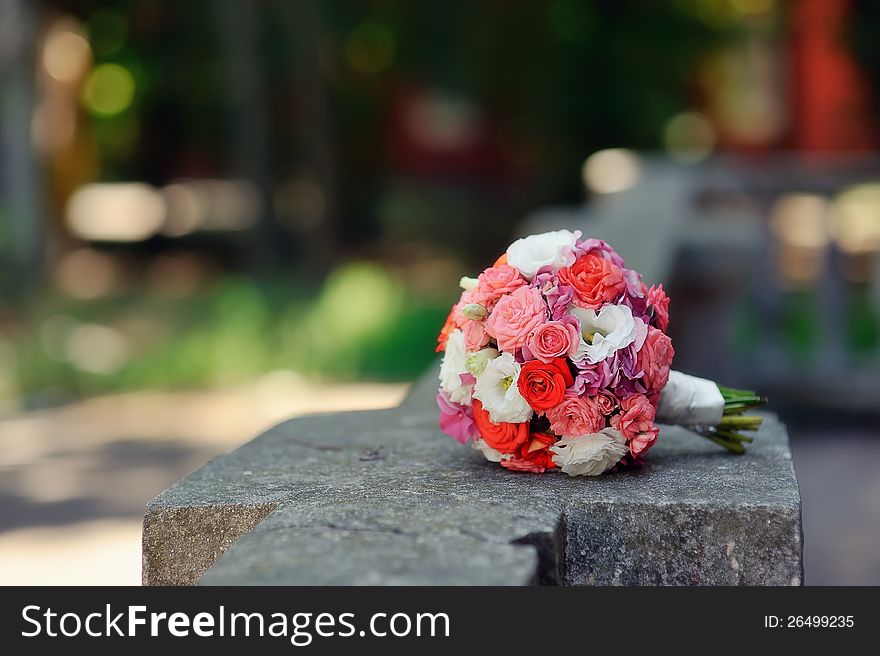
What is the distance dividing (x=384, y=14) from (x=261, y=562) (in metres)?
14.5

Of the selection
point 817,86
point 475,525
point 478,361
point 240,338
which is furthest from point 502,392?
point 817,86

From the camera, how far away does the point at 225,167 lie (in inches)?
879

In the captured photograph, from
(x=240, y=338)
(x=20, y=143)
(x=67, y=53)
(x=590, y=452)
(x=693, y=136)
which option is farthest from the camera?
(x=693, y=136)

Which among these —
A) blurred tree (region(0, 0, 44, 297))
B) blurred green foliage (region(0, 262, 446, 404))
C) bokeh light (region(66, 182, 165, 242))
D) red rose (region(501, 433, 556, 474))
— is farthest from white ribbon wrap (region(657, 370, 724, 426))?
bokeh light (region(66, 182, 165, 242))

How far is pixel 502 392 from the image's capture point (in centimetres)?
250

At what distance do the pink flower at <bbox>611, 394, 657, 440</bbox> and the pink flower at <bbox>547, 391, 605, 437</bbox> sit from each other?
41 millimetres

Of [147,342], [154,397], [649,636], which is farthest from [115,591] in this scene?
[147,342]

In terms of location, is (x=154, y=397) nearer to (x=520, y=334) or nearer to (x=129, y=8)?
(x=520, y=334)

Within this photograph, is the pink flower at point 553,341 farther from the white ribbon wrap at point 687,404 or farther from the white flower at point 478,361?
the white ribbon wrap at point 687,404

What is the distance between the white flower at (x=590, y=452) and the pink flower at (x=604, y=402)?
0.12 feet

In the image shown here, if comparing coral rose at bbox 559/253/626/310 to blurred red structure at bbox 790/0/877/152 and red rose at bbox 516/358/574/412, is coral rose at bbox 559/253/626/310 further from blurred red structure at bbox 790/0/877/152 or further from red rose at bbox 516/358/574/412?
blurred red structure at bbox 790/0/877/152

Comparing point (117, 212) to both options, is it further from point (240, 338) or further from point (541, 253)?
point (541, 253)

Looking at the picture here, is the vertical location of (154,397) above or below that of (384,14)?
below

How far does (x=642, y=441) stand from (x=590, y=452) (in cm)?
12
